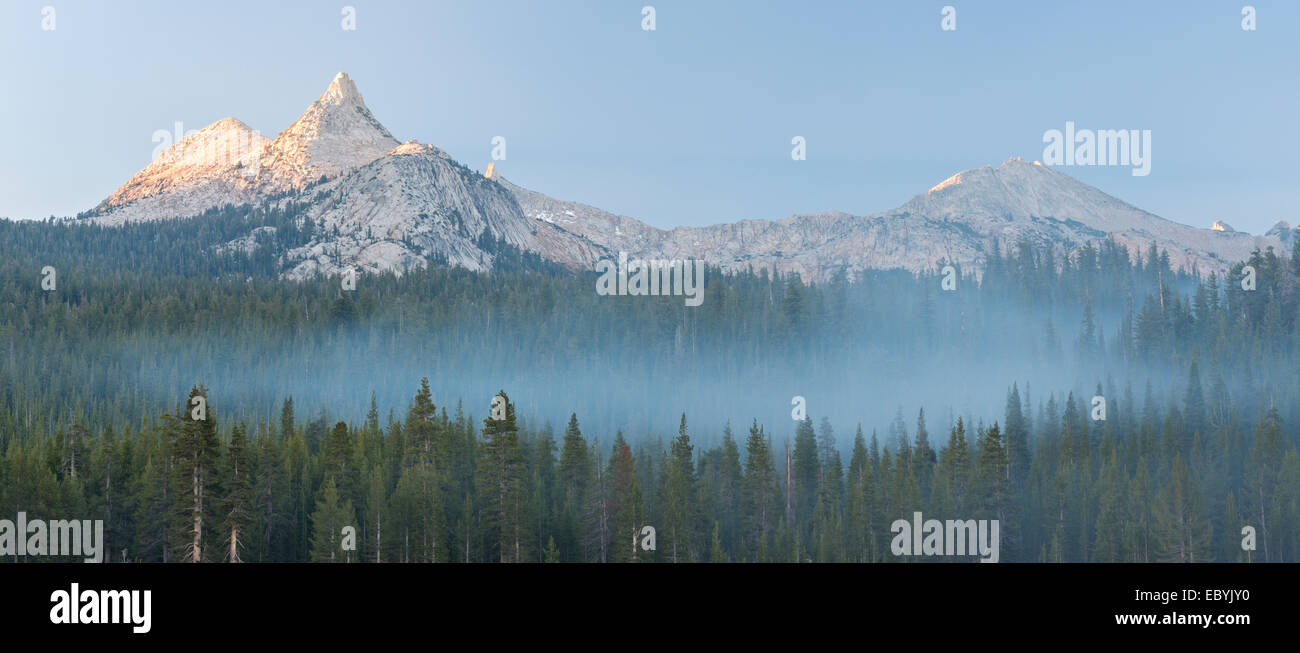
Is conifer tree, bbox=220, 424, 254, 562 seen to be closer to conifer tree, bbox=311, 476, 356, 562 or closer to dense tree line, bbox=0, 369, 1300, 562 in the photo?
dense tree line, bbox=0, 369, 1300, 562

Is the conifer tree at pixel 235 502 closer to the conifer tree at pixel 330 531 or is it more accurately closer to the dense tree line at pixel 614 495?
the dense tree line at pixel 614 495

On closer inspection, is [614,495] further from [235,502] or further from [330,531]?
[235,502]

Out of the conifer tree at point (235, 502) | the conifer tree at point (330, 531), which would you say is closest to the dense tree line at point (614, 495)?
the conifer tree at point (330, 531)

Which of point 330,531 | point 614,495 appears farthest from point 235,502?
point 614,495

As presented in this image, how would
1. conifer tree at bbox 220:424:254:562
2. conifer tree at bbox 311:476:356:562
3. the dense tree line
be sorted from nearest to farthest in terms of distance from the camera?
1. conifer tree at bbox 220:424:254:562
2. conifer tree at bbox 311:476:356:562
3. the dense tree line

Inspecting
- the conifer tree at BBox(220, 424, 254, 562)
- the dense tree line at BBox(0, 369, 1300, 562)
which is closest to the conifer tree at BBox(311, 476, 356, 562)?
the dense tree line at BBox(0, 369, 1300, 562)
